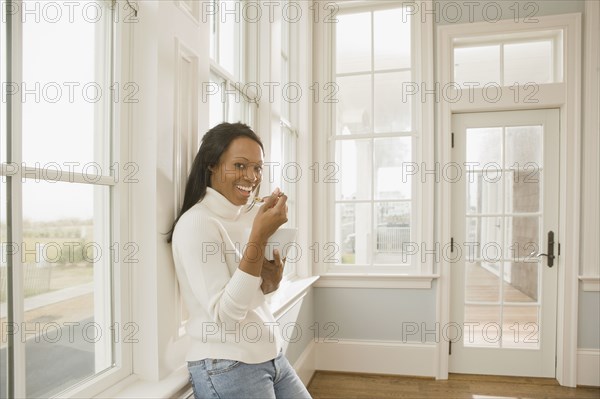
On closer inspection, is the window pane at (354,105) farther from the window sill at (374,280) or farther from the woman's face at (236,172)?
the woman's face at (236,172)

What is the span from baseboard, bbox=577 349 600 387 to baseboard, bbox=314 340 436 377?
3.25ft

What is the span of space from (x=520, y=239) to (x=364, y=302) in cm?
125

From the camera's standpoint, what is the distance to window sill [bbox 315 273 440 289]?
3.13m

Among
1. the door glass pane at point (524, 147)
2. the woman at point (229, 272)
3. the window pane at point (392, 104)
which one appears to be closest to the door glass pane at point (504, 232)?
the door glass pane at point (524, 147)

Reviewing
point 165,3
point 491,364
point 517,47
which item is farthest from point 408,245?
point 165,3

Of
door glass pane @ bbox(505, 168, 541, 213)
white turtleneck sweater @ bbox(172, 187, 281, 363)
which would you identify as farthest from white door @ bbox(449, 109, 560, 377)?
white turtleneck sweater @ bbox(172, 187, 281, 363)

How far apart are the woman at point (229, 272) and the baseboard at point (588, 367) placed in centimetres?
258

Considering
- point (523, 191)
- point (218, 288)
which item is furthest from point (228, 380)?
point (523, 191)

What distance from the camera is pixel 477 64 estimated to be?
3.15 metres

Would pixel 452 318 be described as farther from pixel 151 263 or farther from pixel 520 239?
pixel 151 263

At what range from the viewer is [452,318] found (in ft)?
10.4

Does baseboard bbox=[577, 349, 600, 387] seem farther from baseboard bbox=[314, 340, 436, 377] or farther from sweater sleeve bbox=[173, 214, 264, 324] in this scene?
sweater sleeve bbox=[173, 214, 264, 324]

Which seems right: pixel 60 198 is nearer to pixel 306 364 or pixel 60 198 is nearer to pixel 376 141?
pixel 306 364

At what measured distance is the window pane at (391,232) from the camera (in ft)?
10.6
